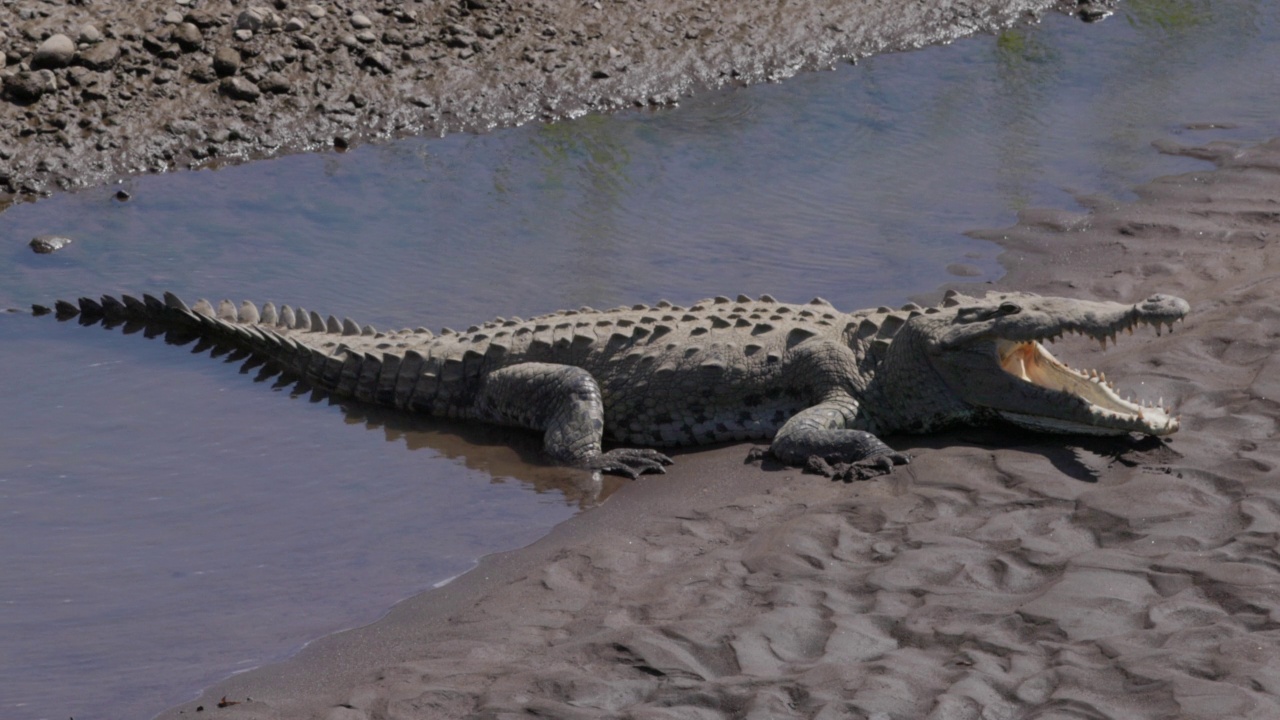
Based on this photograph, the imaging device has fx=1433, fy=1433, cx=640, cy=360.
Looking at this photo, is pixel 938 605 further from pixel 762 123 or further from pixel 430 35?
pixel 430 35

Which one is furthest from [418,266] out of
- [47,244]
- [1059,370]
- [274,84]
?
[1059,370]

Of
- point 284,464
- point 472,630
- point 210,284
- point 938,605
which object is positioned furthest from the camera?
point 210,284

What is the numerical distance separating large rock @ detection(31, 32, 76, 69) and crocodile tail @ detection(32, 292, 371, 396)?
2.81 metres

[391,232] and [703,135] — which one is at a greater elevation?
[703,135]

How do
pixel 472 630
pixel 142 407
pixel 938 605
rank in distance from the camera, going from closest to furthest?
pixel 938 605
pixel 472 630
pixel 142 407

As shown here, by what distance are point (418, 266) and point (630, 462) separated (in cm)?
289

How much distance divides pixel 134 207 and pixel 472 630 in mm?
5754

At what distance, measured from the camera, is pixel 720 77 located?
1184cm

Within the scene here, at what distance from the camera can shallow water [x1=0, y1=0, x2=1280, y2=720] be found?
554 centimetres

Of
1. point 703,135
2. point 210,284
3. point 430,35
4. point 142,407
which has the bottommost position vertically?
point 142,407

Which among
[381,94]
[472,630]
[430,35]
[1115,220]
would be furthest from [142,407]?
[1115,220]

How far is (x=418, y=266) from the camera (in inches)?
348

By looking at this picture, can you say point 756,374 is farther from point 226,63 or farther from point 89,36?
point 89,36

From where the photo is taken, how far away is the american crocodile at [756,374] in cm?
614
